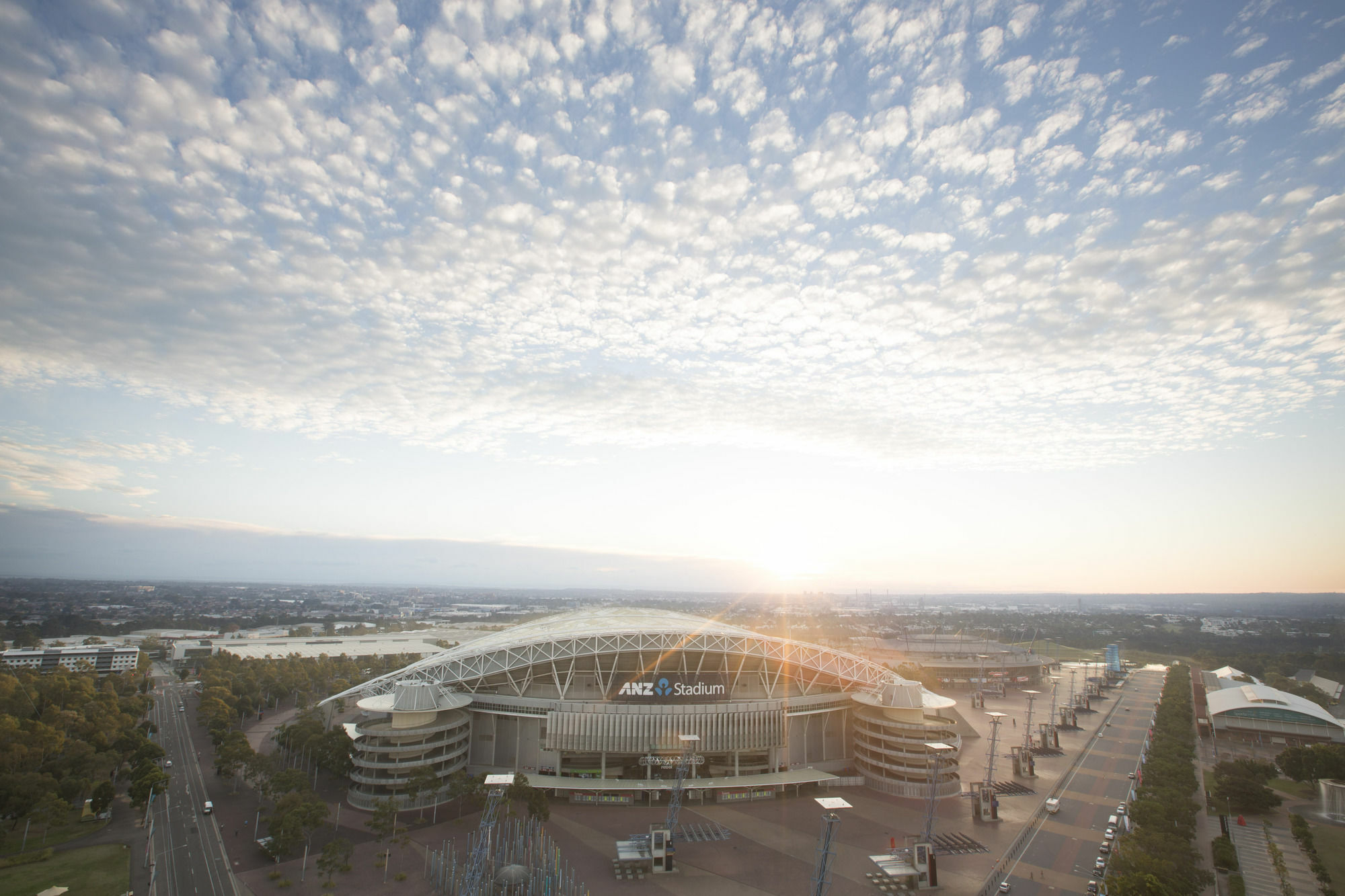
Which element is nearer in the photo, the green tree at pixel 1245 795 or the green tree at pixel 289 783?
the green tree at pixel 289 783

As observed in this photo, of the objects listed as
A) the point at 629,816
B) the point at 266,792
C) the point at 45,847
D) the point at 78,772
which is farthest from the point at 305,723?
the point at 629,816

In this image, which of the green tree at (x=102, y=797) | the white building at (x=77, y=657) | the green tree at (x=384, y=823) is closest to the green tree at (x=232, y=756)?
the green tree at (x=102, y=797)

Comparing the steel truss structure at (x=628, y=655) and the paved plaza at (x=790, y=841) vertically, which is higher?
the steel truss structure at (x=628, y=655)

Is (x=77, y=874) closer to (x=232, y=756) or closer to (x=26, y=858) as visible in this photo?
(x=26, y=858)

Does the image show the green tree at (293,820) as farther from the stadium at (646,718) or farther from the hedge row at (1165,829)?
the hedge row at (1165,829)

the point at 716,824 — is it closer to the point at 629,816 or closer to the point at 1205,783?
the point at 629,816

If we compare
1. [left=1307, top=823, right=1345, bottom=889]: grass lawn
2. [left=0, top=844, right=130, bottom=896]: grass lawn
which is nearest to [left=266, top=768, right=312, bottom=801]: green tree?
[left=0, top=844, right=130, bottom=896]: grass lawn

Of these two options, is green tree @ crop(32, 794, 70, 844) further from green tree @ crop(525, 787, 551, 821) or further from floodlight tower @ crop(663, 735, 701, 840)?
floodlight tower @ crop(663, 735, 701, 840)
